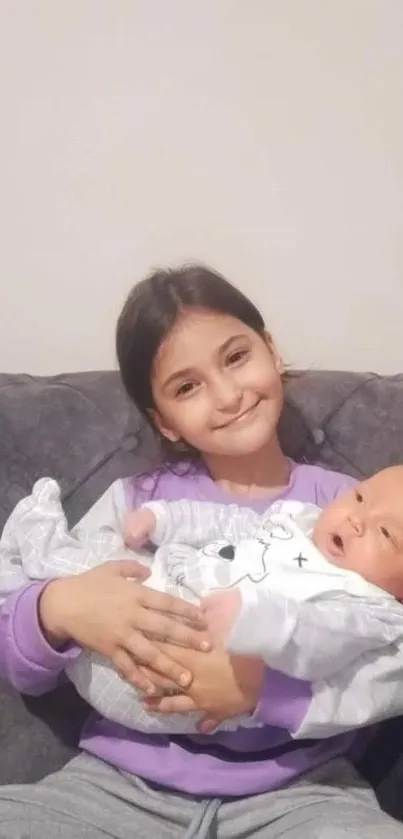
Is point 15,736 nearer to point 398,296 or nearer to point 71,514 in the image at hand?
point 71,514

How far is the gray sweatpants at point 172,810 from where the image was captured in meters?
1.16

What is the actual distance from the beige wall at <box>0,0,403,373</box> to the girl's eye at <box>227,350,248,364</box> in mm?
314

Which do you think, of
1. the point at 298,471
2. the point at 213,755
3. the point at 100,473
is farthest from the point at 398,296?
the point at 213,755

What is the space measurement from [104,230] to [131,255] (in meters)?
0.06

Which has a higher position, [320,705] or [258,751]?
[320,705]

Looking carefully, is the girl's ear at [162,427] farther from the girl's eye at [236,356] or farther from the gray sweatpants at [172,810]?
the gray sweatpants at [172,810]

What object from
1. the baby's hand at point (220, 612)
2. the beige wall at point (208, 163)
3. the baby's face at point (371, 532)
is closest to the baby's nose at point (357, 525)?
the baby's face at point (371, 532)

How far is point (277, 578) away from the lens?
1.15m

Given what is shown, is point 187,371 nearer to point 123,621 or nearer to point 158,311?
point 158,311

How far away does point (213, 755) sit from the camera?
128cm

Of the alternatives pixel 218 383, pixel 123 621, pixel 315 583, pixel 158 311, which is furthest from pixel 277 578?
pixel 158 311

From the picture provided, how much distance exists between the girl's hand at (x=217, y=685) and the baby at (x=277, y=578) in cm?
3

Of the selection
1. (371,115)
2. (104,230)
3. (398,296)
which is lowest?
(398,296)

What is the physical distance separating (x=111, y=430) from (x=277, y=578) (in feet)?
1.41
